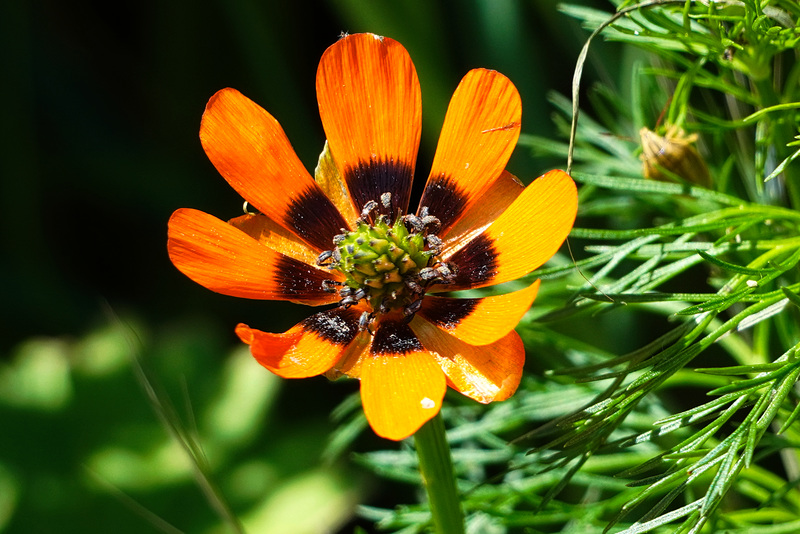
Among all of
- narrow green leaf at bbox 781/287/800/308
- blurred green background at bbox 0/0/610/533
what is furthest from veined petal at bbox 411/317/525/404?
blurred green background at bbox 0/0/610/533

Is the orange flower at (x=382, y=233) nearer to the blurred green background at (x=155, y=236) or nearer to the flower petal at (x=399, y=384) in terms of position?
the flower petal at (x=399, y=384)

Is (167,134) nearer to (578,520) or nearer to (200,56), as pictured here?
(200,56)

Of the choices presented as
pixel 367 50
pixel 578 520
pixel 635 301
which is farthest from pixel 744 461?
pixel 367 50

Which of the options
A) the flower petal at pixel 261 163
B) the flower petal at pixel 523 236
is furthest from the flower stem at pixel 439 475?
the flower petal at pixel 261 163

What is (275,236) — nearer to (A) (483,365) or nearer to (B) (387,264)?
(B) (387,264)

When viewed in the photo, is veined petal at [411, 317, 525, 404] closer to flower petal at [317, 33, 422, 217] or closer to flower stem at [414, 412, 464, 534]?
flower stem at [414, 412, 464, 534]
